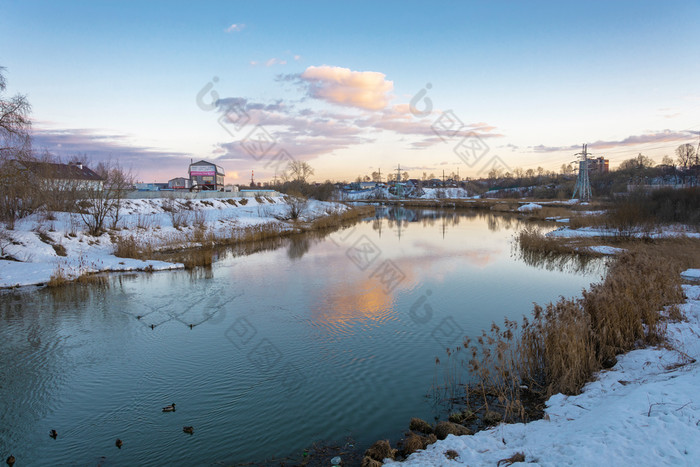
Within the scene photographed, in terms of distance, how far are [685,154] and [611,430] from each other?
3806 inches

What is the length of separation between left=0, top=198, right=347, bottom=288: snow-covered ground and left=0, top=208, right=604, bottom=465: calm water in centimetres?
183

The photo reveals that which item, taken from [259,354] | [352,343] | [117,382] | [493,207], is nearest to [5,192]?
[117,382]

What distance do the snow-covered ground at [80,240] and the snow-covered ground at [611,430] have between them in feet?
52.0

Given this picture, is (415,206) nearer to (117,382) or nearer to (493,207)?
(493,207)

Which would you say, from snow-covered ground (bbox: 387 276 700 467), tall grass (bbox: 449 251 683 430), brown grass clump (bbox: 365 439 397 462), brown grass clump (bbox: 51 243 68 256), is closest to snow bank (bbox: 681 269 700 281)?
tall grass (bbox: 449 251 683 430)

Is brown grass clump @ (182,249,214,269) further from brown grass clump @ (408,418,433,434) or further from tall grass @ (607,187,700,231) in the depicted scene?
tall grass @ (607,187,700,231)

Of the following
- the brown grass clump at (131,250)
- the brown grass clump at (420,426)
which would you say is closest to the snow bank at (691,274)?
A: the brown grass clump at (420,426)

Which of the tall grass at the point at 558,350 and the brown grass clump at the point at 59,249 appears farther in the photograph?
the brown grass clump at the point at 59,249

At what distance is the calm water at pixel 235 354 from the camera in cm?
580

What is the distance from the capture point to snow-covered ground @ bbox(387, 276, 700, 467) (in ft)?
12.6

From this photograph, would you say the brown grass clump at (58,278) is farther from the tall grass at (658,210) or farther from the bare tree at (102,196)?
the tall grass at (658,210)

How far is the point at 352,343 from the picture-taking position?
29.7 feet

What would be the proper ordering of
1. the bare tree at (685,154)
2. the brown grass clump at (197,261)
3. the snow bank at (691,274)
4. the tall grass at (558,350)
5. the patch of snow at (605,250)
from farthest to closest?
1. the bare tree at (685,154)
2. the patch of snow at (605,250)
3. the brown grass clump at (197,261)
4. the snow bank at (691,274)
5. the tall grass at (558,350)

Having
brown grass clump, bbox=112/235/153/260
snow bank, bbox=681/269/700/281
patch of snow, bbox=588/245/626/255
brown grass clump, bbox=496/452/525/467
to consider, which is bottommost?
brown grass clump, bbox=496/452/525/467
